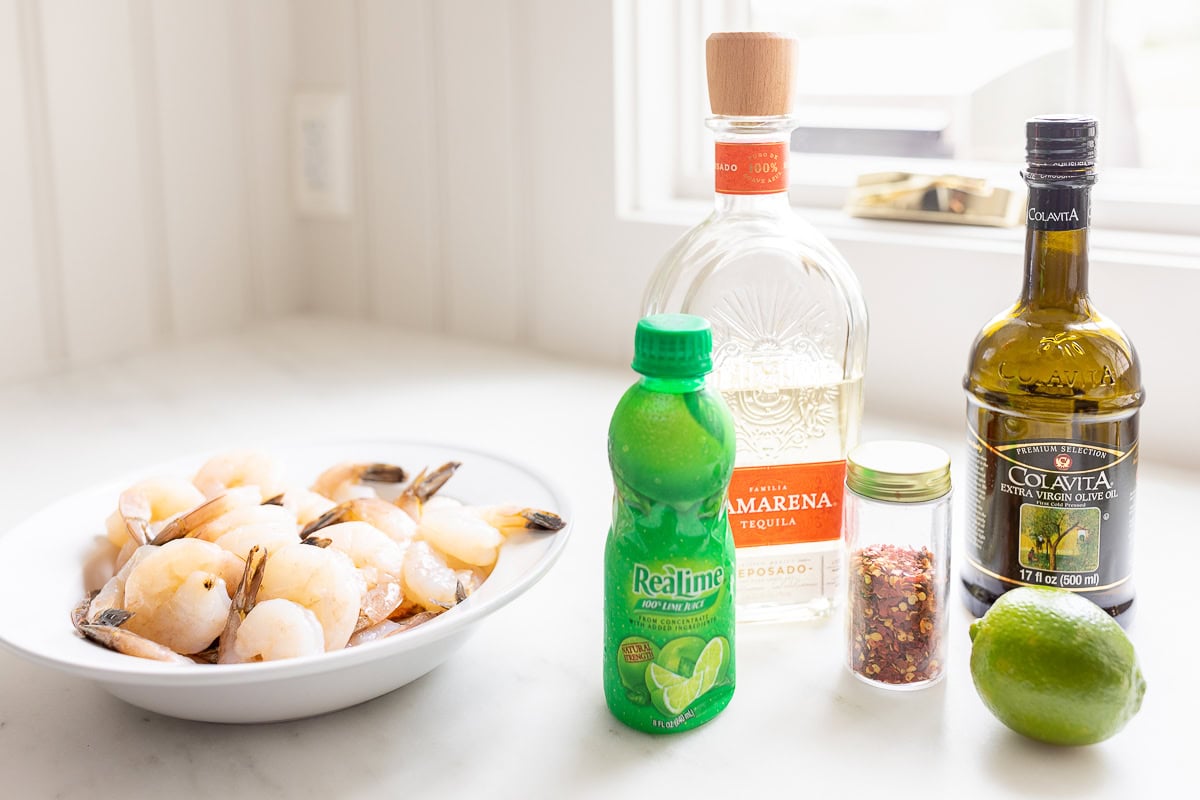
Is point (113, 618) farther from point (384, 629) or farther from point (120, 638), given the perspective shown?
point (384, 629)

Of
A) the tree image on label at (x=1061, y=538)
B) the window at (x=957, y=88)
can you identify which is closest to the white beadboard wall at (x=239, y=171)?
the window at (x=957, y=88)

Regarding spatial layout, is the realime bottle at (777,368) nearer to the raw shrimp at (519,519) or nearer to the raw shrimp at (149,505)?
the raw shrimp at (519,519)

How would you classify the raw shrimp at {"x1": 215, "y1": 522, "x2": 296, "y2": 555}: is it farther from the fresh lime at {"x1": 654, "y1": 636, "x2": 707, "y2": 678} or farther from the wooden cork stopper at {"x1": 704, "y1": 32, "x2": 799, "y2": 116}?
the wooden cork stopper at {"x1": 704, "y1": 32, "x2": 799, "y2": 116}

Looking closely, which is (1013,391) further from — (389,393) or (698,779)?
(389,393)

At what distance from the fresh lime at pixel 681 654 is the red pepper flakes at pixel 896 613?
12 centimetres

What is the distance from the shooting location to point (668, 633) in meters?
0.63

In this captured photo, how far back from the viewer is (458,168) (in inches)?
61.1

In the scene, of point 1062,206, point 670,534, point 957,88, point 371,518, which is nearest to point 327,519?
point 371,518

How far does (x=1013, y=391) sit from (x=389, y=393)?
81 cm

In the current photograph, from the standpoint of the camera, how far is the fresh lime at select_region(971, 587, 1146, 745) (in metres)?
0.62

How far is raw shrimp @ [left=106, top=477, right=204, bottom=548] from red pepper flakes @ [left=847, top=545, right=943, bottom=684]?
0.42 m

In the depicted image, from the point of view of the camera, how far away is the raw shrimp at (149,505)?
29.5 inches

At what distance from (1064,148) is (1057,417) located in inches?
6.1

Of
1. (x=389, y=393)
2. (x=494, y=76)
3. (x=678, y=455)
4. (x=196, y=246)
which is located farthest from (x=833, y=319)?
(x=196, y=246)
